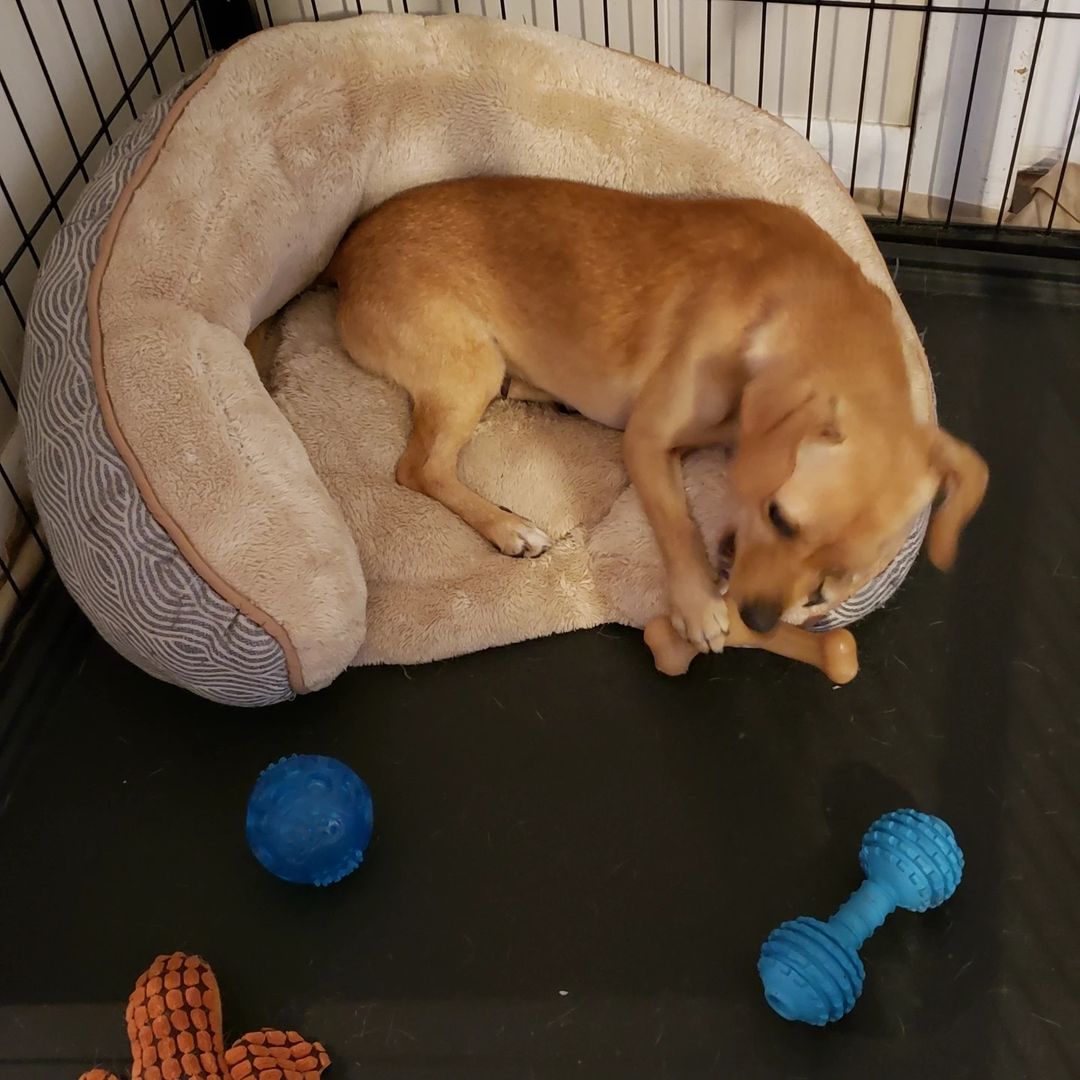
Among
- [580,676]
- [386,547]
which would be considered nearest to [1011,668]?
[580,676]

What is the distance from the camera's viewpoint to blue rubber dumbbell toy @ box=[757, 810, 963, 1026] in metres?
1.52

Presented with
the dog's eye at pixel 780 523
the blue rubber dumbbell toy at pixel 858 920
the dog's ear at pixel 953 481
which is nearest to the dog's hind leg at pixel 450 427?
the dog's eye at pixel 780 523

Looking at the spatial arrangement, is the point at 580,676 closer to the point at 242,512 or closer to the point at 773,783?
→ the point at 773,783

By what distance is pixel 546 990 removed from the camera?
1657 millimetres

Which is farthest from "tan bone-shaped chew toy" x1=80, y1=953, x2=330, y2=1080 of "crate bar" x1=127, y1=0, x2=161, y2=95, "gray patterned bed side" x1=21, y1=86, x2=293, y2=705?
"crate bar" x1=127, y1=0, x2=161, y2=95

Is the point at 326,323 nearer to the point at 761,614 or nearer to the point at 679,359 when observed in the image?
the point at 679,359

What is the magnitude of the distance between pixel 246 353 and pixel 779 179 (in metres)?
1.08

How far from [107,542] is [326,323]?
862 millimetres

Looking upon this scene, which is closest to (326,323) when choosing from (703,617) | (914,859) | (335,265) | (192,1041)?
(335,265)

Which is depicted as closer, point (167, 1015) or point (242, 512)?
point (167, 1015)

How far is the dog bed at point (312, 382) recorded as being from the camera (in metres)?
1.83

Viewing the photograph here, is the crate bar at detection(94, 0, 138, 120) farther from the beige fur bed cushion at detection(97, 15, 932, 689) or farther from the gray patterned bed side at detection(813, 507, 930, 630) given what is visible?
the gray patterned bed side at detection(813, 507, 930, 630)

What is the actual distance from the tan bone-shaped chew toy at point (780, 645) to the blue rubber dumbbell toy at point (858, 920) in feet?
0.89

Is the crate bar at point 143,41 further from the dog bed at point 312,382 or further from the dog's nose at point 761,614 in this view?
the dog's nose at point 761,614
